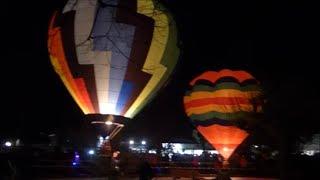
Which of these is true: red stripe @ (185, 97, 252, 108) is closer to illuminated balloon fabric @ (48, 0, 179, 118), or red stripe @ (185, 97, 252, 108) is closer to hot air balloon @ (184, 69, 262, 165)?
hot air balloon @ (184, 69, 262, 165)

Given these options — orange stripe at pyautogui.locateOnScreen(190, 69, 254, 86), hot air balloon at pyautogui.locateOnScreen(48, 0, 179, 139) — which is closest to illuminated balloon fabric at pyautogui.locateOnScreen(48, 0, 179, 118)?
hot air balloon at pyautogui.locateOnScreen(48, 0, 179, 139)

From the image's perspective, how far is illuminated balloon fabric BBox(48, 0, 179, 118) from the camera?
26250 millimetres

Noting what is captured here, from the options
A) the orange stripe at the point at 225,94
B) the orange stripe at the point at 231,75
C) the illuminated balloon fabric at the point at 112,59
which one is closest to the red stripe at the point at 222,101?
the orange stripe at the point at 225,94

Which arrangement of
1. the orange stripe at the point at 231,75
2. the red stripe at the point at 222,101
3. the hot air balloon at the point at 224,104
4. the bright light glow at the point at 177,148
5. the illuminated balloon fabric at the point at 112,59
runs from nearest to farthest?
the illuminated balloon fabric at the point at 112,59 < the red stripe at the point at 222,101 < the hot air balloon at the point at 224,104 < the orange stripe at the point at 231,75 < the bright light glow at the point at 177,148

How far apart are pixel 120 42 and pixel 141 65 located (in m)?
1.93

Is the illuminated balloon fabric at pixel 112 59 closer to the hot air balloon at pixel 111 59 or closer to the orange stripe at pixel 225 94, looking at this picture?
the hot air balloon at pixel 111 59

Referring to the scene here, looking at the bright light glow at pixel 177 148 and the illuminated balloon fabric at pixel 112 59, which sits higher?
the bright light glow at pixel 177 148

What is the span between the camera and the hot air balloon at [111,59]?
2627 centimetres

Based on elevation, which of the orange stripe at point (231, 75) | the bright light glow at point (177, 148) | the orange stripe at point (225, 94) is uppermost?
the bright light glow at point (177, 148)

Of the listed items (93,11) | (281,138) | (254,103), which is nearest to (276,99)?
(281,138)

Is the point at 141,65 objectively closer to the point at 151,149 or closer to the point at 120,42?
the point at 120,42

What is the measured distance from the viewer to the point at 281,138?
22.5m

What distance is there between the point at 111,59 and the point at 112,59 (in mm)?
44

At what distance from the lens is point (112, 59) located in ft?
86.9
